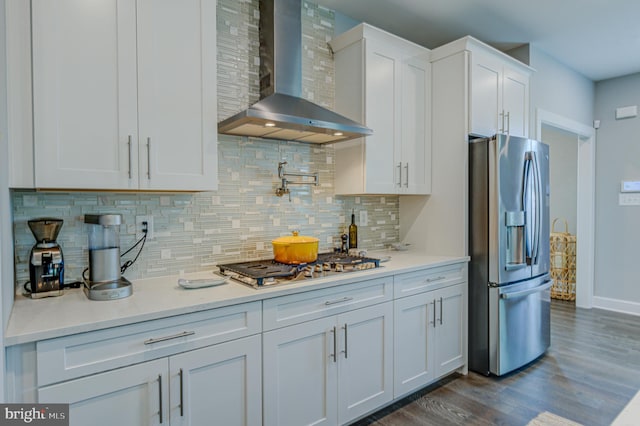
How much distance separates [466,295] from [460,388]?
66cm

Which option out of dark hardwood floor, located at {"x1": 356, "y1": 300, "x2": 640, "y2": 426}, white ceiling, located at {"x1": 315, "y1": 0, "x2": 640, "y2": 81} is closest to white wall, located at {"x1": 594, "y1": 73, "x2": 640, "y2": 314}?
white ceiling, located at {"x1": 315, "y1": 0, "x2": 640, "y2": 81}

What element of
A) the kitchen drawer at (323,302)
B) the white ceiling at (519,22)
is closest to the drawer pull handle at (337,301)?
the kitchen drawer at (323,302)

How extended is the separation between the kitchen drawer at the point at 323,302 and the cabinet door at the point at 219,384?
0.14 m

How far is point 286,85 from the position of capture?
90.9 inches

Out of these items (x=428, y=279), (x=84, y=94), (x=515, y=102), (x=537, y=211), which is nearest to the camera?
(x=84, y=94)

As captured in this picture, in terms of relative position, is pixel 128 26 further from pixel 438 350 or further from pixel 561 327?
pixel 561 327

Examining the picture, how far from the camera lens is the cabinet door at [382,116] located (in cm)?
259

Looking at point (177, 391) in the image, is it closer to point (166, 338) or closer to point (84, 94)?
point (166, 338)

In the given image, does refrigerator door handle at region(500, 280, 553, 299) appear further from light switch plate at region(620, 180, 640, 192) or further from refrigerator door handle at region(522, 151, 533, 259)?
light switch plate at region(620, 180, 640, 192)

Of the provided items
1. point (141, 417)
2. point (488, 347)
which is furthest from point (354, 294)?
point (488, 347)

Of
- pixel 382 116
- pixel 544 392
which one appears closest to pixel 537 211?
pixel 544 392

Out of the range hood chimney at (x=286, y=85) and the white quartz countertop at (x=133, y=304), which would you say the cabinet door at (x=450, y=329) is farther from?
the range hood chimney at (x=286, y=85)

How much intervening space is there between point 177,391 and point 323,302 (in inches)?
31.1

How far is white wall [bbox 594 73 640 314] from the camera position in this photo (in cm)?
434
